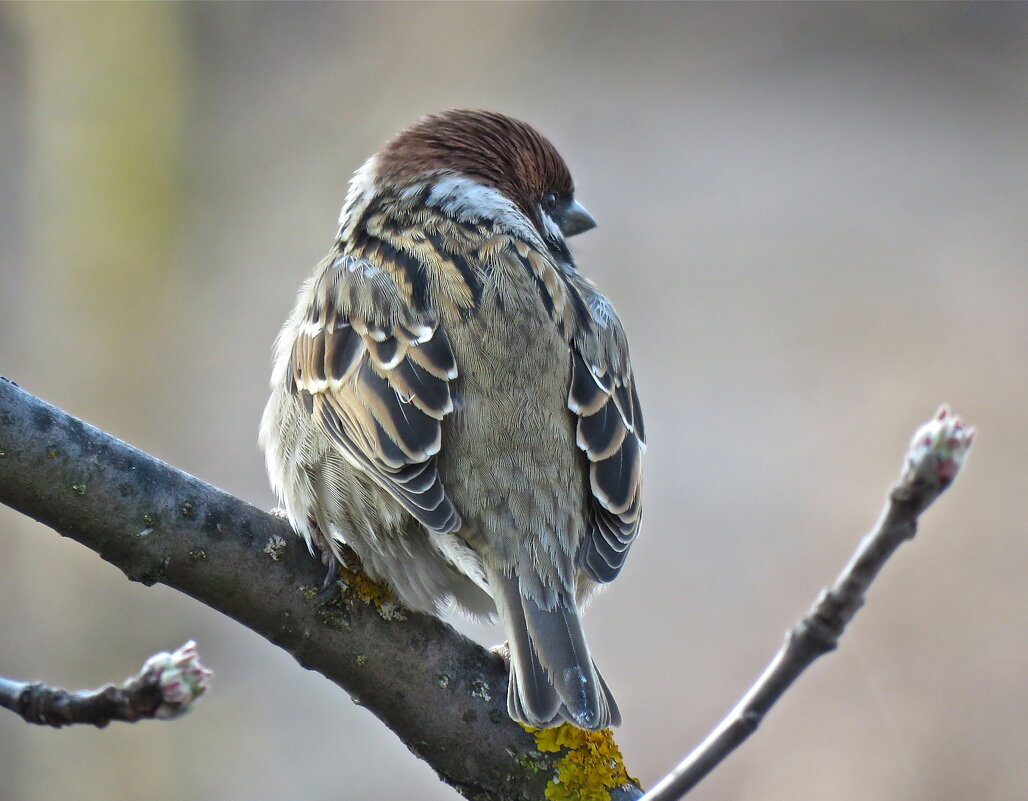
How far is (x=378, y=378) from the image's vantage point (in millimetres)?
2535

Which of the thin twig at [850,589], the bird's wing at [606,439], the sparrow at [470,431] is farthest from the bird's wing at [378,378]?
the thin twig at [850,589]

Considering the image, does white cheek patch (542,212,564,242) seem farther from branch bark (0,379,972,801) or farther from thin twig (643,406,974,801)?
thin twig (643,406,974,801)

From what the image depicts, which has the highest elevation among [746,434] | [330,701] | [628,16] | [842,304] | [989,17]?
[989,17]

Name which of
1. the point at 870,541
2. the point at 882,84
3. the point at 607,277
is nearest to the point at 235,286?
the point at 607,277

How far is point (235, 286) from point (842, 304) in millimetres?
3350

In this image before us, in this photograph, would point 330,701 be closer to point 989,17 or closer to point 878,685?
point 878,685

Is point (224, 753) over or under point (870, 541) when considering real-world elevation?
under

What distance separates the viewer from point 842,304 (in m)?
6.57

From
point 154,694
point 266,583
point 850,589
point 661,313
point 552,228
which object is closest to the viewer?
point 850,589

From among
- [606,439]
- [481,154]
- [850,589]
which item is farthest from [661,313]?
[850,589]

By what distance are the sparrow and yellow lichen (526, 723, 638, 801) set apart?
8cm

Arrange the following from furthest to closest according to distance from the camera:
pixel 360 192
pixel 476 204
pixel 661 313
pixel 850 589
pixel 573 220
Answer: pixel 661 313, pixel 573 220, pixel 360 192, pixel 476 204, pixel 850 589

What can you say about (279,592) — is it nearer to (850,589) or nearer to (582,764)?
(582,764)

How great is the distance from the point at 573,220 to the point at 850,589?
229cm
